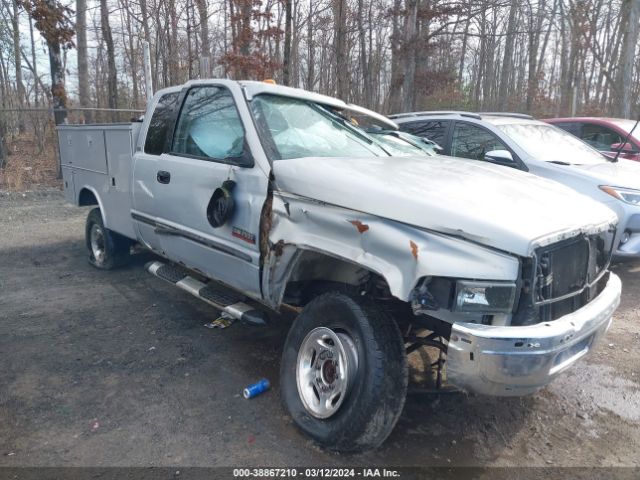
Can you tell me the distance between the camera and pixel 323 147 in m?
3.72

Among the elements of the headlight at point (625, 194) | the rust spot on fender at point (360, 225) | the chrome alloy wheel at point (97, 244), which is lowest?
the chrome alloy wheel at point (97, 244)

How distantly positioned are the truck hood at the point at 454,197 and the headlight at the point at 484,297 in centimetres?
18

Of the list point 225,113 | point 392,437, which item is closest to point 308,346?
point 392,437

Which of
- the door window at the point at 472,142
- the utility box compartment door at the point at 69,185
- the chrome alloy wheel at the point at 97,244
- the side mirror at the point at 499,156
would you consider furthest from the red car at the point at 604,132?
the utility box compartment door at the point at 69,185

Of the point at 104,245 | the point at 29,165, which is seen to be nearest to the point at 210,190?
the point at 104,245

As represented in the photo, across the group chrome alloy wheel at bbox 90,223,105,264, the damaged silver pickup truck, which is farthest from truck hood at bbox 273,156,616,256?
chrome alloy wheel at bbox 90,223,105,264

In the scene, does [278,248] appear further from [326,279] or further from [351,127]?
[351,127]

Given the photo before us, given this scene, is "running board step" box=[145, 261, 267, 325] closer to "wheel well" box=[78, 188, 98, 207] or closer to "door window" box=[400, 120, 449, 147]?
"wheel well" box=[78, 188, 98, 207]

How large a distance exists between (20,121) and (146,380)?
19377 millimetres

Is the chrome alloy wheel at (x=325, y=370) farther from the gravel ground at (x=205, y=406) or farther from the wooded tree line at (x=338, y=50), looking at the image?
the wooded tree line at (x=338, y=50)

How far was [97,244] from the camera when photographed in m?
6.37

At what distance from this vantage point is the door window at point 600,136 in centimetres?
892

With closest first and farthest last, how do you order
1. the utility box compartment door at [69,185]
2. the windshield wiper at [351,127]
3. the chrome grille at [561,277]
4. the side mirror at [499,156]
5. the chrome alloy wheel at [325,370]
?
the chrome grille at [561,277], the chrome alloy wheel at [325,370], the windshield wiper at [351,127], the side mirror at [499,156], the utility box compartment door at [69,185]

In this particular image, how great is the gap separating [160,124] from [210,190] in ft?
4.12
